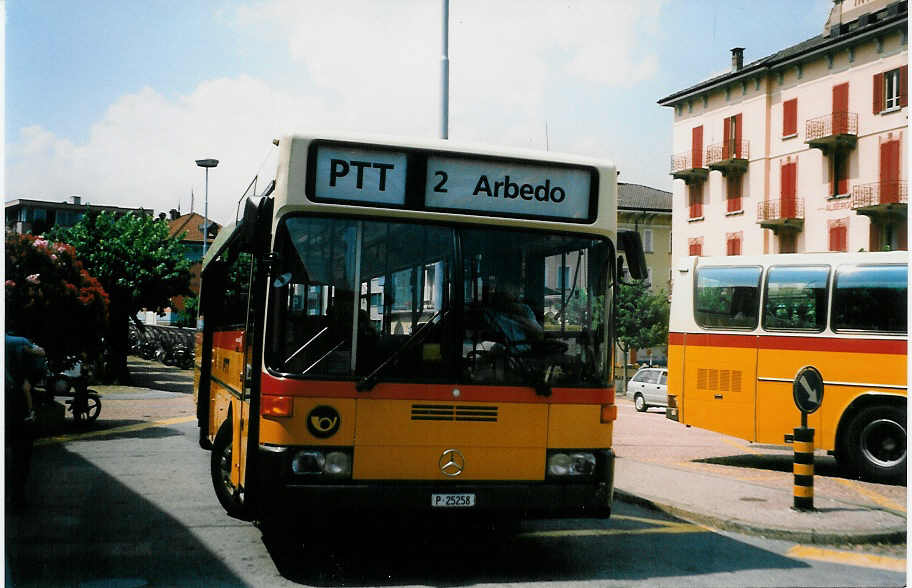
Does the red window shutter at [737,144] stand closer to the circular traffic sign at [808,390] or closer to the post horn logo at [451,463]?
the circular traffic sign at [808,390]

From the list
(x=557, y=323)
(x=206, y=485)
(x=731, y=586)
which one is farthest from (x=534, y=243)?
(x=206, y=485)

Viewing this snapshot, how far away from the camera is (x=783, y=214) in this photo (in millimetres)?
35375

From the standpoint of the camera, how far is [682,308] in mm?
15195

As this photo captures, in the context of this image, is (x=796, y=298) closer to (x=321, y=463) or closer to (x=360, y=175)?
(x=360, y=175)

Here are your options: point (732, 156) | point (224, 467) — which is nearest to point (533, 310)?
point (224, 467)

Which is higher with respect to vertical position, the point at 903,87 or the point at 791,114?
the point at 791,114

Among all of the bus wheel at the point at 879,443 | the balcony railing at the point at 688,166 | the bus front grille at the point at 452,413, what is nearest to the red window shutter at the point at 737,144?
the balcony railing at the point at 688,166

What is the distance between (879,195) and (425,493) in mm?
25206

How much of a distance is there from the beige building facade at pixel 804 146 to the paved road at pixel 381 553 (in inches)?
656

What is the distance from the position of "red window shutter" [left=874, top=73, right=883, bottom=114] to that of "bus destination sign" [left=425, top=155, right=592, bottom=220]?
22.9 meters

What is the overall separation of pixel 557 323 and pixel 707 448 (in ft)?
38.5

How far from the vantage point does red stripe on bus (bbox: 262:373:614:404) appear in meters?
6.60

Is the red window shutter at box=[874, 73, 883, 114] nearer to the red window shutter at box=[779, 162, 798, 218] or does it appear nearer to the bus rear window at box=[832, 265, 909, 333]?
the red window shutter at box=[779, 162, 798, 218]

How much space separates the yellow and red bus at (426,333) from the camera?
6637 millimetres
